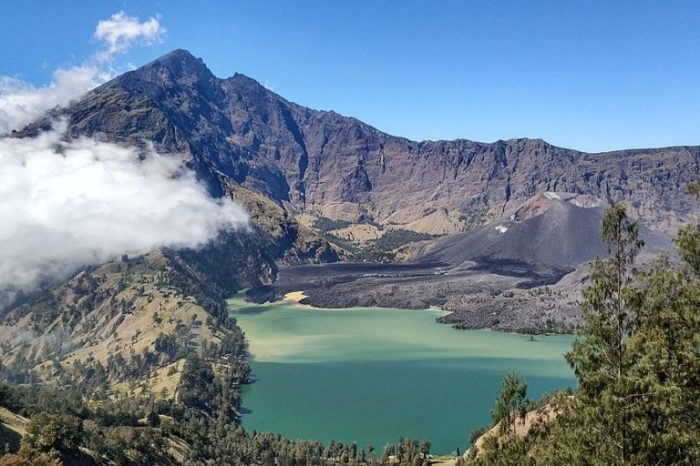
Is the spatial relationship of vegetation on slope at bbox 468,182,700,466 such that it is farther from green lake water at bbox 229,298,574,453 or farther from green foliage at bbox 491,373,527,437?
green lake water at bbox 229,298,574,453

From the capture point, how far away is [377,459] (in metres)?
75.9

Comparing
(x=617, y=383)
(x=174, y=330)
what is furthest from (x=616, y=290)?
(x=174, y=330)

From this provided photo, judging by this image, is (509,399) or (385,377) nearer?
(509,399)

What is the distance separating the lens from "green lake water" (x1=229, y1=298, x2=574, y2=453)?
3689 inches

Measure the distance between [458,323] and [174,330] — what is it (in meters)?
87.0

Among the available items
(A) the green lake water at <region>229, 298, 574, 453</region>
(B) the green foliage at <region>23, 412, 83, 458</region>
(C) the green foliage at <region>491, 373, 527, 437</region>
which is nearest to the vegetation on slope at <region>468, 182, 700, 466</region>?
(C) the green foliage at <region>491, 373, 527, 437</region>

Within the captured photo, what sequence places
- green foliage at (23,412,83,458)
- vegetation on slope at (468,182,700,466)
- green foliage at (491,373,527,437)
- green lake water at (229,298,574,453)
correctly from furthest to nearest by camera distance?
green lake water at (229,298,574,453) < green foliage at (23,412,83,458) < green foliage at (491,373,527,437) < vegetation on slope at (468,182,700,466)

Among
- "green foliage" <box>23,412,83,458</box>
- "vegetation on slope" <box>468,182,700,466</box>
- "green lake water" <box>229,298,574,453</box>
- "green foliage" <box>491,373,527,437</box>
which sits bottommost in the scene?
"green lake water" <box>229,298,574,453</box>

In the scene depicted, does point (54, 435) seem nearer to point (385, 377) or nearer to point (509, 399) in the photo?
point (509, 399)

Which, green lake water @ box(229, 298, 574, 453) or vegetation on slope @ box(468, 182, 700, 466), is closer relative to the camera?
vegetation on slope @ box(468, 182, 700, 466)

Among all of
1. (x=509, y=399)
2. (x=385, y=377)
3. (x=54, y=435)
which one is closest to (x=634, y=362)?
(x=509, y=399)

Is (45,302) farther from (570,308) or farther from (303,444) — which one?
(570,308)

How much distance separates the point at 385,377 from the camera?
122 metres

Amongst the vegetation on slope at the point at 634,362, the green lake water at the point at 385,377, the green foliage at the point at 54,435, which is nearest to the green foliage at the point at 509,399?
the vegetation on slope at the point at 634,362
